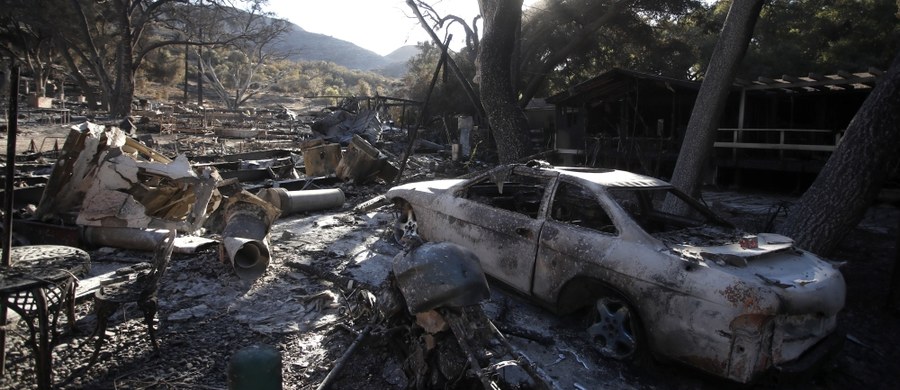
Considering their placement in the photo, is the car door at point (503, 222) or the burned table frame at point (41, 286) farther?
the car door at point (503, 222)

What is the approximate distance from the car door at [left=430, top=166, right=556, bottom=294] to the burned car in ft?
0.04

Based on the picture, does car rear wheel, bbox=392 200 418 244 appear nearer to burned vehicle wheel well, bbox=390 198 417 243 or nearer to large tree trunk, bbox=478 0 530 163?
burned vehicle wheel well, bbox=390 198 417 243

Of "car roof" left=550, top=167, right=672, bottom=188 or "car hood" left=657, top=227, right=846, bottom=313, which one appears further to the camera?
"car roof" left=550, top=167, right=672, bottom=188

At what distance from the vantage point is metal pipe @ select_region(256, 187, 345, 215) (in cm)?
838

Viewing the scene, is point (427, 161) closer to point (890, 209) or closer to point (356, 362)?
point (890, 209)

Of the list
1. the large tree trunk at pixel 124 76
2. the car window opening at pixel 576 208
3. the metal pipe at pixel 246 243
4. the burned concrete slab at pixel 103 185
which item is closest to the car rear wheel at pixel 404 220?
the metal pipe at pixel 246 243

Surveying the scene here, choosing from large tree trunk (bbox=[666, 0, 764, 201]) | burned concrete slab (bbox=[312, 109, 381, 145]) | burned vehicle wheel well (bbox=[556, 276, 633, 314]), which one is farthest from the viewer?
burned concrete slab (bbox=[312, 109, 381, 145])

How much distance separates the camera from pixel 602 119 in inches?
668

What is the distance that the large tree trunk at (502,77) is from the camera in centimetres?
1004

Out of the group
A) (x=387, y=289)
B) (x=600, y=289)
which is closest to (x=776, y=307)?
(x=600, y=289)

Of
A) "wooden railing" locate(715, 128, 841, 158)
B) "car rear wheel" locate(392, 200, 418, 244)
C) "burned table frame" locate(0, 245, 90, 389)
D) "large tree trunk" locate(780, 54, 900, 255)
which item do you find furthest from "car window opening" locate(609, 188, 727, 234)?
"wooden railing" locate(715, 128, 841, 158)

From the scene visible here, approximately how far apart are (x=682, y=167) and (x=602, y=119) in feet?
32.7

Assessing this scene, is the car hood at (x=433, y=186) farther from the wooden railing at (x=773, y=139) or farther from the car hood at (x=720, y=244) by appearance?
the wooden railing at (x=773, y=139)

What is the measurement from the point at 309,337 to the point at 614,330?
2448 mm
